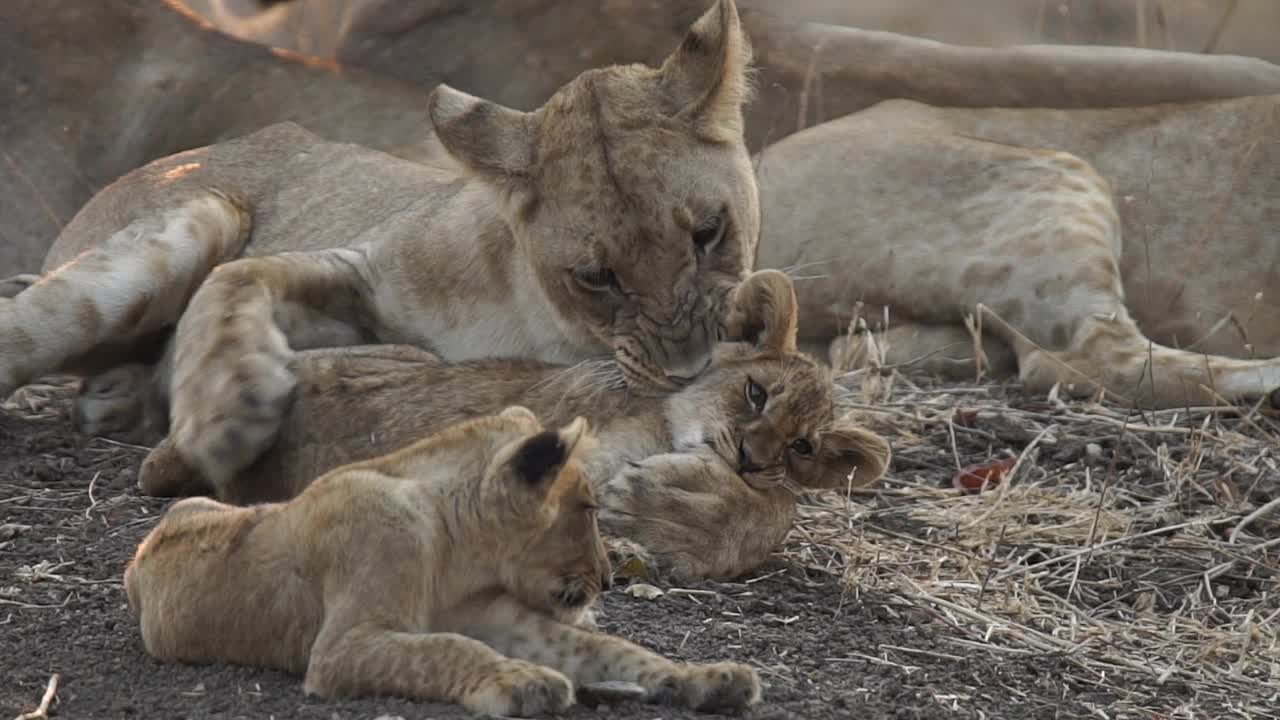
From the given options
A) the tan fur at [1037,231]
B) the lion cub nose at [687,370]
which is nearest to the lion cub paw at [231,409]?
the lion cub nose at [687,370]

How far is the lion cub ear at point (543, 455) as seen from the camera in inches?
124

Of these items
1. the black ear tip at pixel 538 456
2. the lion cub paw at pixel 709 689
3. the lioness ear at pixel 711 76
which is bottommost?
the lion cub paw at pixel 709 689

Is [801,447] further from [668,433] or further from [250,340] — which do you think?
[250,340]

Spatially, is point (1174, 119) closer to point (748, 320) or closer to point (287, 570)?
point (748, 320)

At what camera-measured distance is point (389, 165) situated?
20.8ft

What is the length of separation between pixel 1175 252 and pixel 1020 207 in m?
0.62

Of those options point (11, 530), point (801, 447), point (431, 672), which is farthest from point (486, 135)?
point (431, 672)

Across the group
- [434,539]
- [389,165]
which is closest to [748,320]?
[434,539]

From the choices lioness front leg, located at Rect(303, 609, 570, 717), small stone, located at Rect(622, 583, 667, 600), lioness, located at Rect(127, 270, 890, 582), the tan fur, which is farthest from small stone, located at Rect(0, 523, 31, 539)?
the tan fur

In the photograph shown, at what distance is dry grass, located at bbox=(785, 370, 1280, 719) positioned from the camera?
4.04 meters

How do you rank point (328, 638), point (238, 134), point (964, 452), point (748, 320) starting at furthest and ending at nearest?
point (238, 134) → point (964, 452) → point (748, 320) → point (328, 638)

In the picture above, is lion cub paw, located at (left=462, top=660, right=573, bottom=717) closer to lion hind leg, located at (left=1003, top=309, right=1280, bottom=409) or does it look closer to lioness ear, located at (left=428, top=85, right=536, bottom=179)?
lioness ear, located at (left=428, top=85, right=536, bottom=179)

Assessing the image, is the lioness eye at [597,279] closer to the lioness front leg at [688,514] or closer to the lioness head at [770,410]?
the lioness head at [770,410]

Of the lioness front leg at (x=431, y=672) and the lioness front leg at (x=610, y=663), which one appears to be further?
the lioness front leg at (x=610, y=663)
